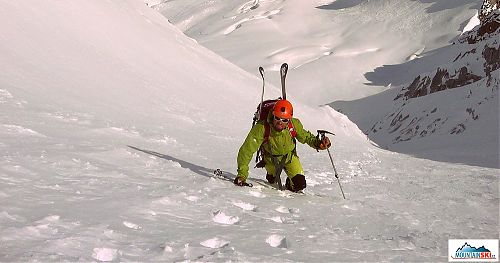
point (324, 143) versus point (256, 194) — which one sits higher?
point (324, 143)

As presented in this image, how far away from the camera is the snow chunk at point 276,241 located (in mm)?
4134

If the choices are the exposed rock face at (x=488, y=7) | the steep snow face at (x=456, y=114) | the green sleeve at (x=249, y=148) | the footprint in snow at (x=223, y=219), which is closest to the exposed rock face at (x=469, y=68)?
the steep snow face at (x=456, y=114)

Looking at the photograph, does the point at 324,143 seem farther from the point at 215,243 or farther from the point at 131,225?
the point at 131,225

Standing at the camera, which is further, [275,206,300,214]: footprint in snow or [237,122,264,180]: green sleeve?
[237,122,264,180]: green sleeve

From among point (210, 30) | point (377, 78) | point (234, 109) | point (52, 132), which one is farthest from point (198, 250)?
point (210, 30)

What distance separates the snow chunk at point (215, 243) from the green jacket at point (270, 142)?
2758mm

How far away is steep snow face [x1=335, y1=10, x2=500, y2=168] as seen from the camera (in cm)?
2423

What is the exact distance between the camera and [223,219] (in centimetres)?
479

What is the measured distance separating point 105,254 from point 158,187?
2.34 metres

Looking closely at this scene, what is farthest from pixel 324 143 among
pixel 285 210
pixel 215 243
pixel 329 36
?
pixel 329 36

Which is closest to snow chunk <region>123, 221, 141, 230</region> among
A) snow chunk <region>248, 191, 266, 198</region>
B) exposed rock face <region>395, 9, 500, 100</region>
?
snow chunk <region>248, 191, 266, 198</region>

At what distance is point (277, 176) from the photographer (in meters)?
7.25

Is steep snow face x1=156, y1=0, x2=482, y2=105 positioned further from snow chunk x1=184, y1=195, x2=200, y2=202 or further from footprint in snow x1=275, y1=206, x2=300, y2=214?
snow chunk x1=184, y1=195, x2=200, y2=202

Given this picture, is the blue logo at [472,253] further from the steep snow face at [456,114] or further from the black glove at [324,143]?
the steep snow face at [456,114]
